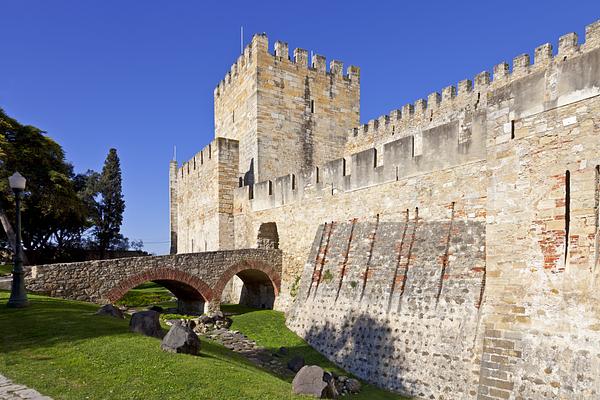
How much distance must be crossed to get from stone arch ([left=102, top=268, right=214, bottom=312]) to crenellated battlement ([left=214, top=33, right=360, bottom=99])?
10.8m

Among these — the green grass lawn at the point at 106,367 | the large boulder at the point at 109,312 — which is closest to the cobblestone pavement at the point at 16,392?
the green grass lawn at the point at 106,367

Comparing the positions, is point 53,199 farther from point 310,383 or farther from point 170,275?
point 310,383

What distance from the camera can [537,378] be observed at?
756cm

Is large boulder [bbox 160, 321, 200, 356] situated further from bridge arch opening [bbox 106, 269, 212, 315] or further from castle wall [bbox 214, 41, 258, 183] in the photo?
castle wall [bbox 214, 41, 258, 183]

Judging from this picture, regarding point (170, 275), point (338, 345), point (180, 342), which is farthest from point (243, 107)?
point (180, 342)

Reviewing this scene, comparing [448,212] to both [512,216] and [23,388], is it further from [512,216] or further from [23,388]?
[23,388]

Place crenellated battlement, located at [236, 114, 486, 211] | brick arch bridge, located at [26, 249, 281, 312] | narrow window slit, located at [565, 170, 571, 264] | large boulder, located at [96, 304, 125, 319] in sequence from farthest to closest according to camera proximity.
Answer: brick arch bridge, located at [26, 249, 281, 312] < crenellated battlement, located at [236, 114, 486, 211] < large boulder, located at [96, 304, 125, 319] < narrow window slit, located at [565, 170, 571, 264]

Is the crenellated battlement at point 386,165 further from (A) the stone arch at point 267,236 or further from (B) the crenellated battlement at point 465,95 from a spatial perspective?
(B) the crenellated battlement at point 465,95

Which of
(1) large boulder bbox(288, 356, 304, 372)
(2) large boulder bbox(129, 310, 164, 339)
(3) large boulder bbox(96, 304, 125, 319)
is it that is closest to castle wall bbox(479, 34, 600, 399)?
(1) large boulder bbox(288, 356, 304, 372)

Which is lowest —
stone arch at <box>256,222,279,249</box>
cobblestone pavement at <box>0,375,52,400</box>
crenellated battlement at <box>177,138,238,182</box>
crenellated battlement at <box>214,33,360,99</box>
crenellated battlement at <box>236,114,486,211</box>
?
cobblestone pavement at <box>0,375,52,400</box>

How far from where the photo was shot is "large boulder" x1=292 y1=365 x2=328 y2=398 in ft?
22.6

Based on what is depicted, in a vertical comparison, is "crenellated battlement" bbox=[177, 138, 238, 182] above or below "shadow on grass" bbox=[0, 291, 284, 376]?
above

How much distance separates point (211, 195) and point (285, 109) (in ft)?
18.9

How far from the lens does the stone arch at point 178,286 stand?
49.5ft
